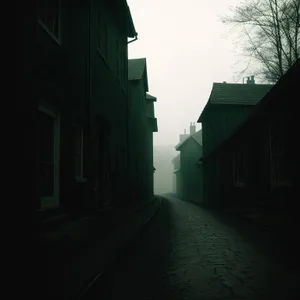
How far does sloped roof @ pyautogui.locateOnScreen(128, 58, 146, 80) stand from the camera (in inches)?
1030

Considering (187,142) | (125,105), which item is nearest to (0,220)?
(125,105)

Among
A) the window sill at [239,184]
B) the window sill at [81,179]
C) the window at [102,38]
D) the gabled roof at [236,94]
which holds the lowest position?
the window sill at [239,184]

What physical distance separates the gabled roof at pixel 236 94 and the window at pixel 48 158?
67.6 ft

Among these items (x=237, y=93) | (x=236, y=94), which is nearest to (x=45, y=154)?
(x=236, y=94)

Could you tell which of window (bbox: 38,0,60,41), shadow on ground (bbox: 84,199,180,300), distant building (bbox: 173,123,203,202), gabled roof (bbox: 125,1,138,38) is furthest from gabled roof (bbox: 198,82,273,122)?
distant building (bbox: 173,123,203,202)

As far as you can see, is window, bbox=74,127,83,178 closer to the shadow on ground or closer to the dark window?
the dark window

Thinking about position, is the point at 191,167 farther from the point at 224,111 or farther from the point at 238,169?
the point at 238,169

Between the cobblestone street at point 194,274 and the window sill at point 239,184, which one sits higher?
the window sill at point 239,184

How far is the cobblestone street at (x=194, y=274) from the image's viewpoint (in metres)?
4.46

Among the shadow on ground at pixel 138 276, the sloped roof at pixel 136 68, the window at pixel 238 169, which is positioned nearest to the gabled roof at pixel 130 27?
the window at pixel 238 169

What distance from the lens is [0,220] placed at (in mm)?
4703

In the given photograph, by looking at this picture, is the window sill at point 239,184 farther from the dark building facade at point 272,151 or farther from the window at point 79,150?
the window at point 79,150

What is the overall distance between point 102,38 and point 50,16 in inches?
183

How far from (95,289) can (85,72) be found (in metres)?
6.28
